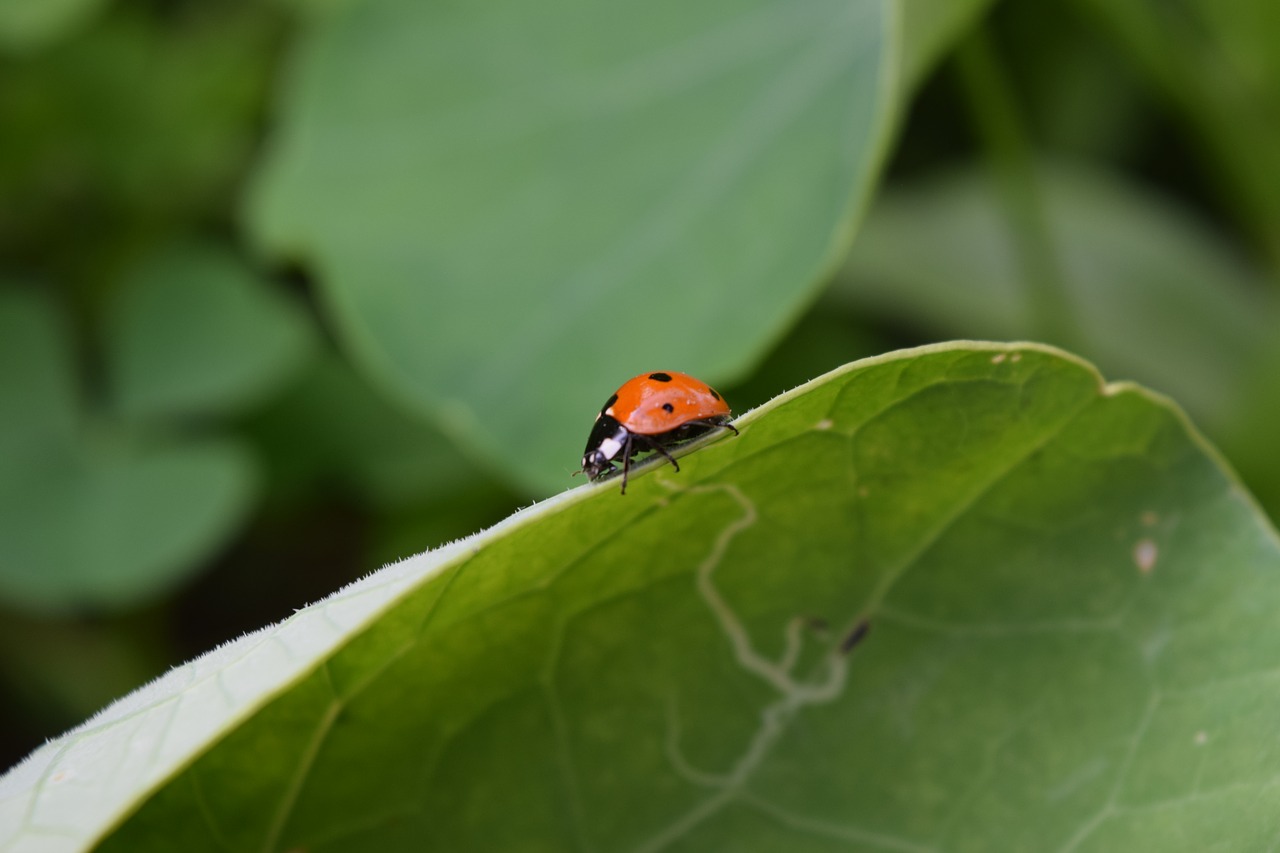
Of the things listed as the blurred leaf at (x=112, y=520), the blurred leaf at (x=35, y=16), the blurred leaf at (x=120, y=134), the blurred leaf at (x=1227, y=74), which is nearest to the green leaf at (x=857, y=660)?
the blurred leaf at (x=112, y=520)

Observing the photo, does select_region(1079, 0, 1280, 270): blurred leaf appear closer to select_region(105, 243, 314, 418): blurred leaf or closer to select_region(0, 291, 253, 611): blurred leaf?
select_region(105, 243, 314, 418): blurred leaf

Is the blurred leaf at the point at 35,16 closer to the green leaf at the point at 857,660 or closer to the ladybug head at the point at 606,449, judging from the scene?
the ladybug head at the point at 606,449

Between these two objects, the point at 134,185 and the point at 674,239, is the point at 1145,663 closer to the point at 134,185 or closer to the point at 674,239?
the point at 674,239

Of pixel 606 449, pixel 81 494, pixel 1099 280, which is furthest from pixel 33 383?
pixel 1099 280

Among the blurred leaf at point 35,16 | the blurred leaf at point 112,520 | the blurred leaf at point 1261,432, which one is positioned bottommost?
the blurred leaf at point 1261,432

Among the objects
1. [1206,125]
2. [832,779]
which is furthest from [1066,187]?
[832,779]

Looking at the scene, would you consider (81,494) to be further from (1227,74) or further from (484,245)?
(1227,74)

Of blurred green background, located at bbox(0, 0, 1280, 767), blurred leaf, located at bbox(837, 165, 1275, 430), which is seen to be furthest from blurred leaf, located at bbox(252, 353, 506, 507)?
blurred leaf, located at bbox(837, 165, 1275, 430)
